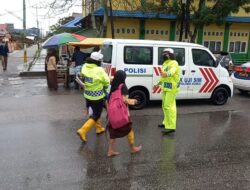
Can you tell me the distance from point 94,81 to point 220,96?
5513 mm

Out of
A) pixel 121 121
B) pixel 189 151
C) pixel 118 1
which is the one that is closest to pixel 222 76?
pixel 189 151

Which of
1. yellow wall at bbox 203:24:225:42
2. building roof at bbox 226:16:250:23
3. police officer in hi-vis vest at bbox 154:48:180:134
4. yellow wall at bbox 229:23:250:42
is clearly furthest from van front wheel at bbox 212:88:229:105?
yellow wall at bbox 229:23:250:42

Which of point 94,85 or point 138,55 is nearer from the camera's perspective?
point 94,85

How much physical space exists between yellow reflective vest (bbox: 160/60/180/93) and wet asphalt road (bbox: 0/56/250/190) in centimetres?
101

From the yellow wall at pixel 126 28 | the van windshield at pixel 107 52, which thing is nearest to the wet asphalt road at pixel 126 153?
the van windshield at pixel 107 52

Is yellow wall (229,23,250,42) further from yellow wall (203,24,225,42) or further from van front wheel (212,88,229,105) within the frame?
van front wheel (212,88,229,105)

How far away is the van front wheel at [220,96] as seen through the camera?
35.8ft

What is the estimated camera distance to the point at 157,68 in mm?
9844

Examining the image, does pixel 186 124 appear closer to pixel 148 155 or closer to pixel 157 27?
pixel 148 155

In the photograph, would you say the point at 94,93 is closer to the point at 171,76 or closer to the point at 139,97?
the point at 171,76

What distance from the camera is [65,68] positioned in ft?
46.5

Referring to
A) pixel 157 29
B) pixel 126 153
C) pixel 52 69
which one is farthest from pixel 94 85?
pixel 157 29

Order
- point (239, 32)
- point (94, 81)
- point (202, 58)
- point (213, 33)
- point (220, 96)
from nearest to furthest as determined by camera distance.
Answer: point (94, 81), point (202, 58), point (220, 96), point (213, 33), point (239, 32)

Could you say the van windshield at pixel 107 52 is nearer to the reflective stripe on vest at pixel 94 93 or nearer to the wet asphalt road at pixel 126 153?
the wet asphalt road at pixel 126 153
